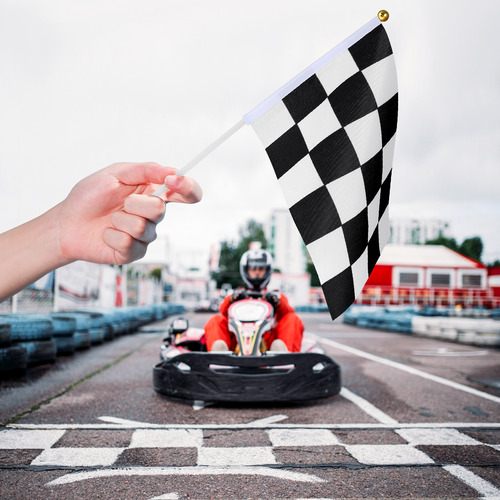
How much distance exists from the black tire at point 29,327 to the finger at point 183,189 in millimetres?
5528

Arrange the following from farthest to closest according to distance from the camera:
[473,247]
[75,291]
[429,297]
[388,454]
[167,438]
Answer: [473,247], [429,297], [75,291], [167,438], [388,454]

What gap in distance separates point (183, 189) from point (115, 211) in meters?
0.24

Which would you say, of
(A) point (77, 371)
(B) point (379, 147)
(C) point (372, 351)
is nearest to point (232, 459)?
(B) point (379, 147)

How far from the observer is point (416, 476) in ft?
8.99

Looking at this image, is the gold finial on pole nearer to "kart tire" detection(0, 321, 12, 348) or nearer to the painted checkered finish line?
the painted checkered finish line

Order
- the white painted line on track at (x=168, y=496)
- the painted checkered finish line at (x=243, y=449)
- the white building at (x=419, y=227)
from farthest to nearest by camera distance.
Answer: the white building at (x=419, y=227), the painted checkered finish line at (x=243, y=449), the white painted line on track at (x=168, y=496)

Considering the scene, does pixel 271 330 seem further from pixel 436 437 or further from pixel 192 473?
pixel 192 473

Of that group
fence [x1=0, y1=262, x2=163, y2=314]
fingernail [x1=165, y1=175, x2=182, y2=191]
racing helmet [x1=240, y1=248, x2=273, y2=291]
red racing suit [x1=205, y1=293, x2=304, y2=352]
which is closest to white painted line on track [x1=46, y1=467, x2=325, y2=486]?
fingernail [x1=165, y1=175, x2=182, y2=191]

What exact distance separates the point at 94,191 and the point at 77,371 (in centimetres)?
576

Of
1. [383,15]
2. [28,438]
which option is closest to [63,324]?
[28,438]

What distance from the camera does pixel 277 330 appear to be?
5305 mm

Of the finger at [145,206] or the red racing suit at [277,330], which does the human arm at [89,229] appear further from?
the red racing suit at [277,330]

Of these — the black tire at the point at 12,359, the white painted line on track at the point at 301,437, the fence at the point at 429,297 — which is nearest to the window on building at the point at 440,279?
the fence at the point at 429,297

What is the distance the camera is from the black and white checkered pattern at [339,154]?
2.14 meters
